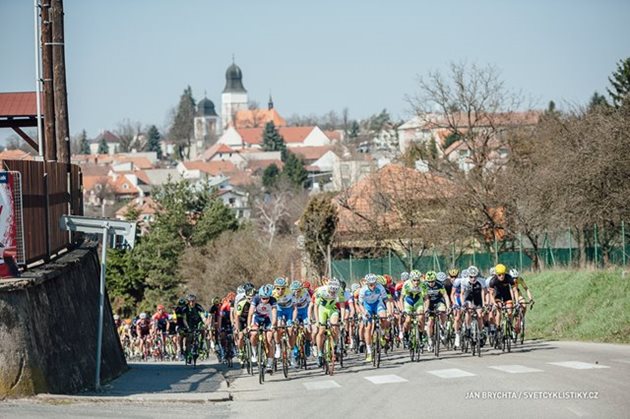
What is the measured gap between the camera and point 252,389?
2027cm

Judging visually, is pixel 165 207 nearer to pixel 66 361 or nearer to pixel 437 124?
pixel 437 124

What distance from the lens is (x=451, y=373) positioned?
20031 mm

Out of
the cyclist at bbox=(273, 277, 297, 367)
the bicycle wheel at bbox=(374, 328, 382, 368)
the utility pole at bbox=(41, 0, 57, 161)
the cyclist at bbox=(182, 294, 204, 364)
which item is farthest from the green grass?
the utility pole at bbox=(41, 0, 57, 161)

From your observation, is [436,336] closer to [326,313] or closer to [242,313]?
[326,313]

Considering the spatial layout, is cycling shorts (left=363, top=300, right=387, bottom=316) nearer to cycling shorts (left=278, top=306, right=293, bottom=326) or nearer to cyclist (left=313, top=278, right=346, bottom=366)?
cyclist (left=313, top=278, right=346, bottom=366)

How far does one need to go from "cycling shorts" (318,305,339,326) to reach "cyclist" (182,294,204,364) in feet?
25.2

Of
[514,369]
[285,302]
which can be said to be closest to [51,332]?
[285,302]

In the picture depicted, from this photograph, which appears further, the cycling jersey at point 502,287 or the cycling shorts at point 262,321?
the cycling jersey at point 502,287

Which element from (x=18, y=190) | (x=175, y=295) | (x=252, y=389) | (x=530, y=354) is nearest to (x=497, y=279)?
(x=530, y=354)

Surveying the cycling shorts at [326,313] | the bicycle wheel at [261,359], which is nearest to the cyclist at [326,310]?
the cycling shorts at [326,313]

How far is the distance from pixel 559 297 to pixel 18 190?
1965 cm

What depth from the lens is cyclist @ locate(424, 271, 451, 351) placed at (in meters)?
25.1

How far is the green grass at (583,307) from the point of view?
28031 millimetres

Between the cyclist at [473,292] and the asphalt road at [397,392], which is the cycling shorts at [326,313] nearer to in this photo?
the asphalt road at [397,392]
